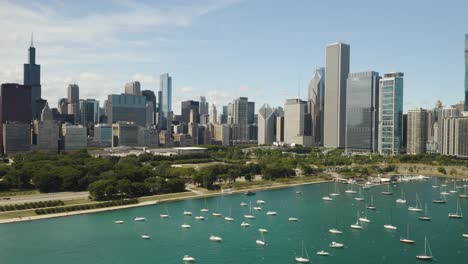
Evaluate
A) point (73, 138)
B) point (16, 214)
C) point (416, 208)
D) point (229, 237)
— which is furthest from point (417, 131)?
point (16, 214)

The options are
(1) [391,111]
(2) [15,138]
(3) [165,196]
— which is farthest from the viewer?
(2) [15,138]

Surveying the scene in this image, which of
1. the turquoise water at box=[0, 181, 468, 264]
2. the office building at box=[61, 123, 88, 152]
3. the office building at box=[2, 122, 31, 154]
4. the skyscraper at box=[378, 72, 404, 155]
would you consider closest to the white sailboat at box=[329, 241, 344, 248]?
the turquoise water at box=[0, 181, 468, 264]

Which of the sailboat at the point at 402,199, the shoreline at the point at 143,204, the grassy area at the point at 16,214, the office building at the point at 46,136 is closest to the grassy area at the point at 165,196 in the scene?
the shoreline at the point at 143,204

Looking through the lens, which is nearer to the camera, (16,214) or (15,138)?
(16,214)

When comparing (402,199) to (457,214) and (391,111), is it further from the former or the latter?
(391,111)

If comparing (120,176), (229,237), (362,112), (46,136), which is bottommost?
(229,237)

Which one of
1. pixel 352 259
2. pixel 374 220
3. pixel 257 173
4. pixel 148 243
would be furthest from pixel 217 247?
pixel 257 173
